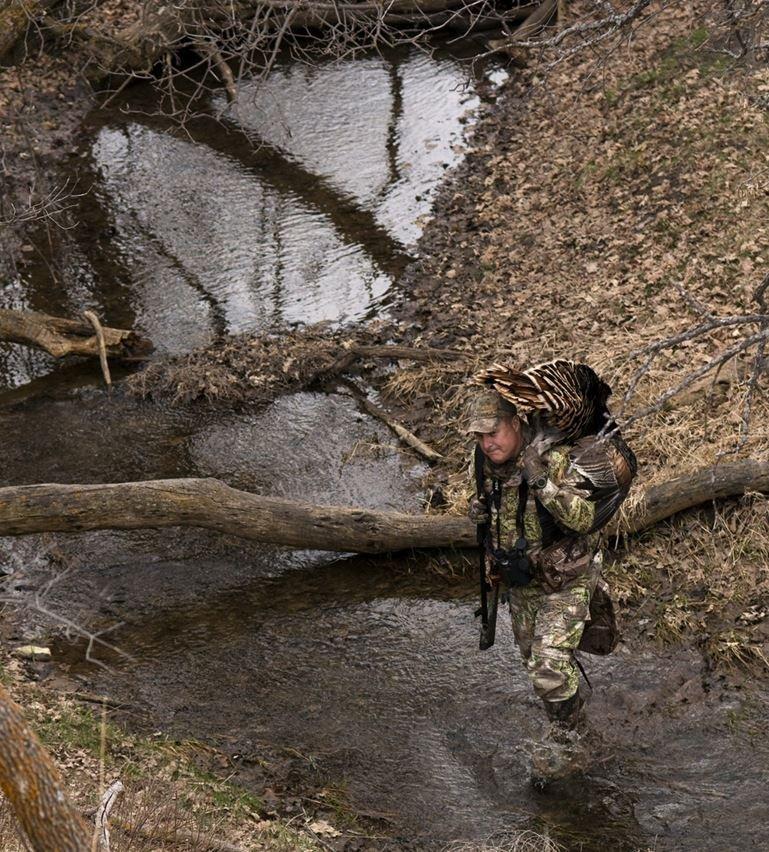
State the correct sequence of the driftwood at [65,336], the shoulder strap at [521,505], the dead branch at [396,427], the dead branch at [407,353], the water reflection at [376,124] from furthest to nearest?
the water reflection at [376,124] < the driftwood at [65,336] < the dead branch at [407,353] < the dead branch at [396,427] < the shoulder strap at [521,505]

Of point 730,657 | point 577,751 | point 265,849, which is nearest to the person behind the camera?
point 265,849

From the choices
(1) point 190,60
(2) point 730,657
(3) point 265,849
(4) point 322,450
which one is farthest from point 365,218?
(3) point 265,849

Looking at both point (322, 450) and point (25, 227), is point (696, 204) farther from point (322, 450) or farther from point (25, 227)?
point (25, 227)

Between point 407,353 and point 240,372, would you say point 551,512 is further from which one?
point 240,372

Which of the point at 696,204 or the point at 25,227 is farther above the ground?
the point at 696,204

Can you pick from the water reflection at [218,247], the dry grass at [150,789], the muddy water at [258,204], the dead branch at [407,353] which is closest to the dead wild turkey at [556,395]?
the dry grass at [150,789]

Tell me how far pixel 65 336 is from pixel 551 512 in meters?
7.29

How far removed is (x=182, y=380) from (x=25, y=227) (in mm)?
5009

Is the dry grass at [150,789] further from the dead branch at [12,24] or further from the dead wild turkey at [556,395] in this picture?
the dead branch at [12,24]

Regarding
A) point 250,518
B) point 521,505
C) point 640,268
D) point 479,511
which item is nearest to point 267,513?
point 250,518

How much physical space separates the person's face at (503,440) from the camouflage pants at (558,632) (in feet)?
2.54

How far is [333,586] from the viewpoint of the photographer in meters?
8.20

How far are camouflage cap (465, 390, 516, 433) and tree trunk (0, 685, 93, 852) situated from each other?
250 centimetres

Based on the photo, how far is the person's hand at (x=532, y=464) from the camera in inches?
214
